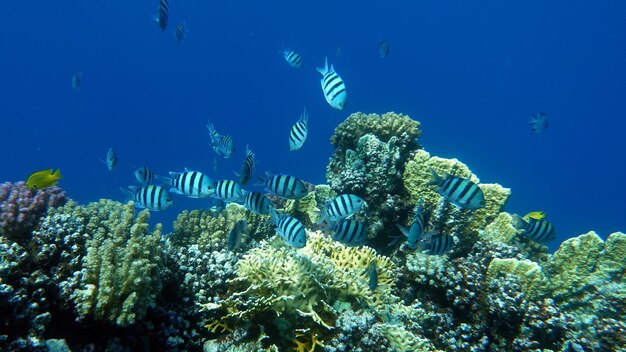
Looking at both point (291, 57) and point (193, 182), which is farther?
point (291, 57)

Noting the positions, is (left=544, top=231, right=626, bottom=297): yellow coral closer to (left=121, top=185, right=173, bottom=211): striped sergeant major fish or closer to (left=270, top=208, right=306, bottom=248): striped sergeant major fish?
(left=270, top=208, right=306, bottom=248): striped sergeant major fish

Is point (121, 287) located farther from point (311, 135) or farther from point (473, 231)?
point (311, 135)

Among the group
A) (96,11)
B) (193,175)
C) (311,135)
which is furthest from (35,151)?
(193,175)

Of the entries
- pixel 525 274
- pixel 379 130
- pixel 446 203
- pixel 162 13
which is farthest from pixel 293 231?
pixel 162 13

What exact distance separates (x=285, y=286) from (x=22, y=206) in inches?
130

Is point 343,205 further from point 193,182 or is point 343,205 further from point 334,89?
point 193,182

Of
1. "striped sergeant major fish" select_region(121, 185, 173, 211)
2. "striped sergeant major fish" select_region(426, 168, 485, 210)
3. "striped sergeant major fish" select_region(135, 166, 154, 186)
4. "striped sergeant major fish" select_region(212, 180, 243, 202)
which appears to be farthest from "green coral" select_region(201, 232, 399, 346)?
"striped sergeant major fish" select_region(135, 166, 154, 186)

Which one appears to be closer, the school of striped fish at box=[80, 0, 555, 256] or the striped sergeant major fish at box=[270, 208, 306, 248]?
the striped sergeant major fish at box=[270, 208, 306, 248]

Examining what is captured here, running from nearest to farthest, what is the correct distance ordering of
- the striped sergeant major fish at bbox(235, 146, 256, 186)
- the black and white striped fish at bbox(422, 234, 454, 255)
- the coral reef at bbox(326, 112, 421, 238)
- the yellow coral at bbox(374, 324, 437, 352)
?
the yellow coral at bbox(374, 324, 437, 352), the black and white striped fish at bbox(422, 234, 454, 255), the striped sergeant major fish at bbox(235, 146, 256, 186), the coral reef at bbox(326, 112, 421, 238)

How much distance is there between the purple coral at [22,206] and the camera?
4.11 metres

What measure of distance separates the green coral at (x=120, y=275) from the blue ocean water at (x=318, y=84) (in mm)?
69382

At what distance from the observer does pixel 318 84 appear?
293ft

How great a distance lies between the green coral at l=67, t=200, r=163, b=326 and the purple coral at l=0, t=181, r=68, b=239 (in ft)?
2.97

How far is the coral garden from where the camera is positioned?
348 centimetres
